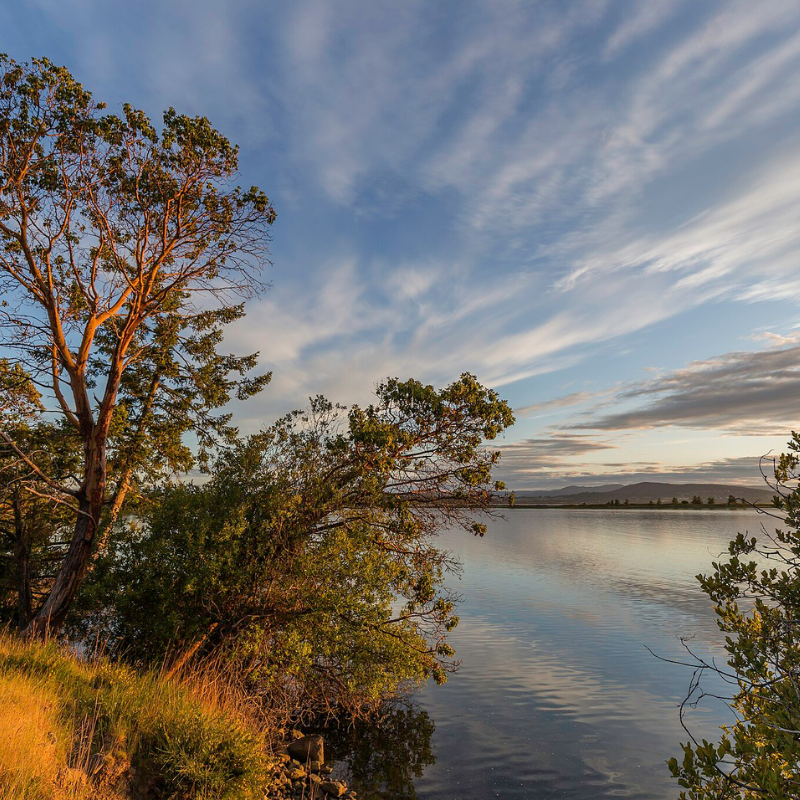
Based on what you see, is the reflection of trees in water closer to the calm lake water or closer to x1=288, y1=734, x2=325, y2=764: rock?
the calm lake water

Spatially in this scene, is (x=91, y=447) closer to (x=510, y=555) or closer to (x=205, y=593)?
(x=205, y=593)

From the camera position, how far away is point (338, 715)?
599 inches

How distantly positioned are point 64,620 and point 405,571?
8858mm

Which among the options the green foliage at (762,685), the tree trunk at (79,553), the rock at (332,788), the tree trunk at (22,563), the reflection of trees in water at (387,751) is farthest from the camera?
the tree trunk at (22,563)

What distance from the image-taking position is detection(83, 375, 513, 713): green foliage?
12453 millimetres

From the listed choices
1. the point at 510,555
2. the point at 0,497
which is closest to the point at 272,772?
the point at 0,497

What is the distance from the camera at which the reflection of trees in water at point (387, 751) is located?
38.2 feet

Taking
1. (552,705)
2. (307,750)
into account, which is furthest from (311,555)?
(552,705)

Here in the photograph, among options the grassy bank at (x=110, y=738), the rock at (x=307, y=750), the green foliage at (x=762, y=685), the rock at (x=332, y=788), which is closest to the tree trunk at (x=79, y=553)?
the grassy bank at (x=110, y=738)

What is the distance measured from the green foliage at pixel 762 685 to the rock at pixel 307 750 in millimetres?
9512

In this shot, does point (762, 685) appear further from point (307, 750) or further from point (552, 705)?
point (552, 705)

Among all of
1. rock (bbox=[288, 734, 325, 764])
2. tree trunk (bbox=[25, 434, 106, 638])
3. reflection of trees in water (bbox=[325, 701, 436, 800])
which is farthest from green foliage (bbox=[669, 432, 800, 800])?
tree trunk (bbox=[25, 434, 106, 638])

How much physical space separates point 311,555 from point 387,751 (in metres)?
5.58

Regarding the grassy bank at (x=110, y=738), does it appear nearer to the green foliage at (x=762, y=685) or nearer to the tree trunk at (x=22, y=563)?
the green foliage at (x=762, y=685)
